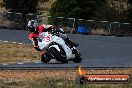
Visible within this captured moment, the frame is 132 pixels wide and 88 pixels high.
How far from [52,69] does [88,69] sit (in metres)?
1.28

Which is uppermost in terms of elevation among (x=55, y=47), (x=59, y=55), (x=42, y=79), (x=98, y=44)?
(x=42, y=79)

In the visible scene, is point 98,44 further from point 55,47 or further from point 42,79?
point 42,79

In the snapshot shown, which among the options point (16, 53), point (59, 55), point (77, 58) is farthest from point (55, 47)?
point (16, 53)

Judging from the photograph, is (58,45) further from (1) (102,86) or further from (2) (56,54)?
(1) (102,86)

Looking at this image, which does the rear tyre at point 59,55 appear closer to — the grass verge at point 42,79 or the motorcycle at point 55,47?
the motorcycle at point 55,47

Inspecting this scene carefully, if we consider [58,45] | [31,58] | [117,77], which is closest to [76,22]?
[31,58]

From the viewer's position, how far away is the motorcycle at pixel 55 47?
18.1 metres

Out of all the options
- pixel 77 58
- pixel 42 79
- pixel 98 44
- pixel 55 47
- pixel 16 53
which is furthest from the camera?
pixel 98 44

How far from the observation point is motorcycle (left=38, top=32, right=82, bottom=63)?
18062 millimetres

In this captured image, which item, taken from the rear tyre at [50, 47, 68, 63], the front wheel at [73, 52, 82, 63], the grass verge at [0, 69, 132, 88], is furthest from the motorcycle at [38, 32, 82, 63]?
the grass verge at [0, 69, 132, 88]

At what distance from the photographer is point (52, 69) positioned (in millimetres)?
16156

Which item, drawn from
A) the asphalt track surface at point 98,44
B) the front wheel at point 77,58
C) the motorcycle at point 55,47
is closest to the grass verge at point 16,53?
the asphalt track surface at point 98,44

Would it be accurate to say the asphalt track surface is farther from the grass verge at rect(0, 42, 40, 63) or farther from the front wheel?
the front wheel

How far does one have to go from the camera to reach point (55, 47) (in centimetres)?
1820
